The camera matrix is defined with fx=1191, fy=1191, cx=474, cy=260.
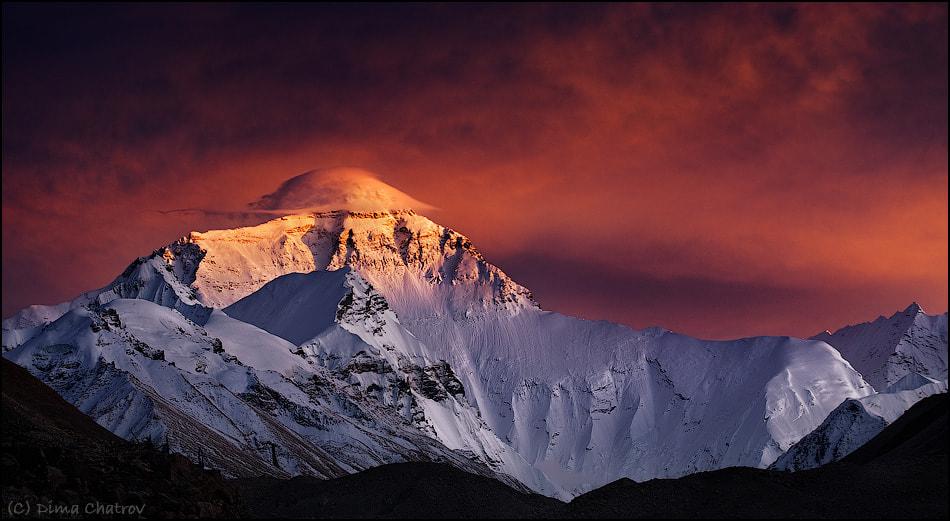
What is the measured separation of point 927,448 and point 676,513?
57.7 ft

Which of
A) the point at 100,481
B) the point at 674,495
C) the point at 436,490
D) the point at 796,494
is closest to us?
the point at 796,494

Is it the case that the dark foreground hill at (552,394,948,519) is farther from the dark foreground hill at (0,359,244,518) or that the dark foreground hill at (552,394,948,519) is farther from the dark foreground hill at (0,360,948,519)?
the dark foreground hill at (0,359,244,518)

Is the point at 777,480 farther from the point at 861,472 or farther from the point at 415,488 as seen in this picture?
the point at 415,488

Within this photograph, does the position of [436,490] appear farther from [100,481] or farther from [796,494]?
[796,494]

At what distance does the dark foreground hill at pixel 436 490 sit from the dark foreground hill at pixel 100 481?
0.23ft

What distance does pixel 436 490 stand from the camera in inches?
2606

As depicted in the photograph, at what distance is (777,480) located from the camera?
6284 centimetres

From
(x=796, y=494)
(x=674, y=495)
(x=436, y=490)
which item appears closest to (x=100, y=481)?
(x=436, y=490)

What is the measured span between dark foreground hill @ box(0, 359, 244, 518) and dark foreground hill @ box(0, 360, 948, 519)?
71mm

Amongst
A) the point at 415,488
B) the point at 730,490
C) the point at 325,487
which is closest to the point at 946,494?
the point at 730,490

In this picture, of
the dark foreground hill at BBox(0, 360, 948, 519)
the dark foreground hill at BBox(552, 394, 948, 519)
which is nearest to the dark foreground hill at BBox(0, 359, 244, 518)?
the dark foreground hill at BBox(0, 360, 948, 519)

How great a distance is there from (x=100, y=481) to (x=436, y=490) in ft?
58.6

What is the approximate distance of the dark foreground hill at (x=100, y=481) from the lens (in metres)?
58.2

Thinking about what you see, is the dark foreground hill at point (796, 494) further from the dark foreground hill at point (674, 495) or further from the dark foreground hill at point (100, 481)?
the dark foreground hill at point (100, 481)
